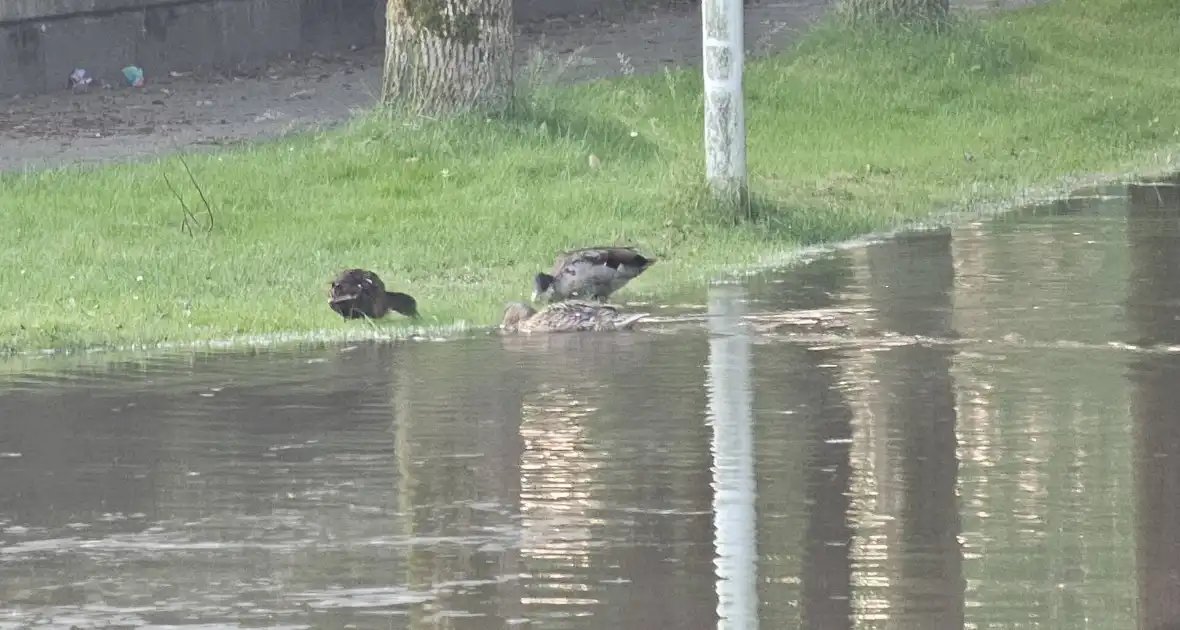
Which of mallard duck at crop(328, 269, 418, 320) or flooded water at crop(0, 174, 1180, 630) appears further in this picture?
mallard duck at crop(328, 269, 418, 320)

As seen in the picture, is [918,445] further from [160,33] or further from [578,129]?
[160,33]

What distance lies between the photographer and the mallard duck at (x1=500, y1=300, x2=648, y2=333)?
9.26 metres

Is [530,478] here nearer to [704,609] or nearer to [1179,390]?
[704,609]

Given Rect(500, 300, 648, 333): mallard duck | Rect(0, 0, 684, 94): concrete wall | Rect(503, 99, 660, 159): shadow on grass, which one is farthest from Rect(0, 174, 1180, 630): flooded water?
Rect(0, 0, 684, 94): concrete wall

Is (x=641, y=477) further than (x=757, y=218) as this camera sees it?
No

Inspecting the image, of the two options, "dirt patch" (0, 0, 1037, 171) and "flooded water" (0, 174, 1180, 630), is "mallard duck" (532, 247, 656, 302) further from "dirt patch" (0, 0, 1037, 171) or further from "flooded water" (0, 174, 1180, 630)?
"dirt patch" (0, 0, 1037, 171)

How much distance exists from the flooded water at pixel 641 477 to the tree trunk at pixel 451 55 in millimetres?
4357

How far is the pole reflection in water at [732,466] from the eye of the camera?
5.55 meters

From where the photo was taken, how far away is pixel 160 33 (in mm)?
18125

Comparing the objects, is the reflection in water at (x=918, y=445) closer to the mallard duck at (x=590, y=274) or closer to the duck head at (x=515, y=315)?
the mallard duck at (x=590, y=274)

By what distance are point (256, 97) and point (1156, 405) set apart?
34.6 ft

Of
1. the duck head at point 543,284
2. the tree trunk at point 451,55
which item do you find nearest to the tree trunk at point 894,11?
the tree trunk at point 451,55

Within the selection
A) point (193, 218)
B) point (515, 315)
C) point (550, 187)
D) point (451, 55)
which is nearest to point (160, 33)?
point (451, 55)

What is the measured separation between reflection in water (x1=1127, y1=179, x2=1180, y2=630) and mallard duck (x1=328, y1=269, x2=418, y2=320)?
2914mm
